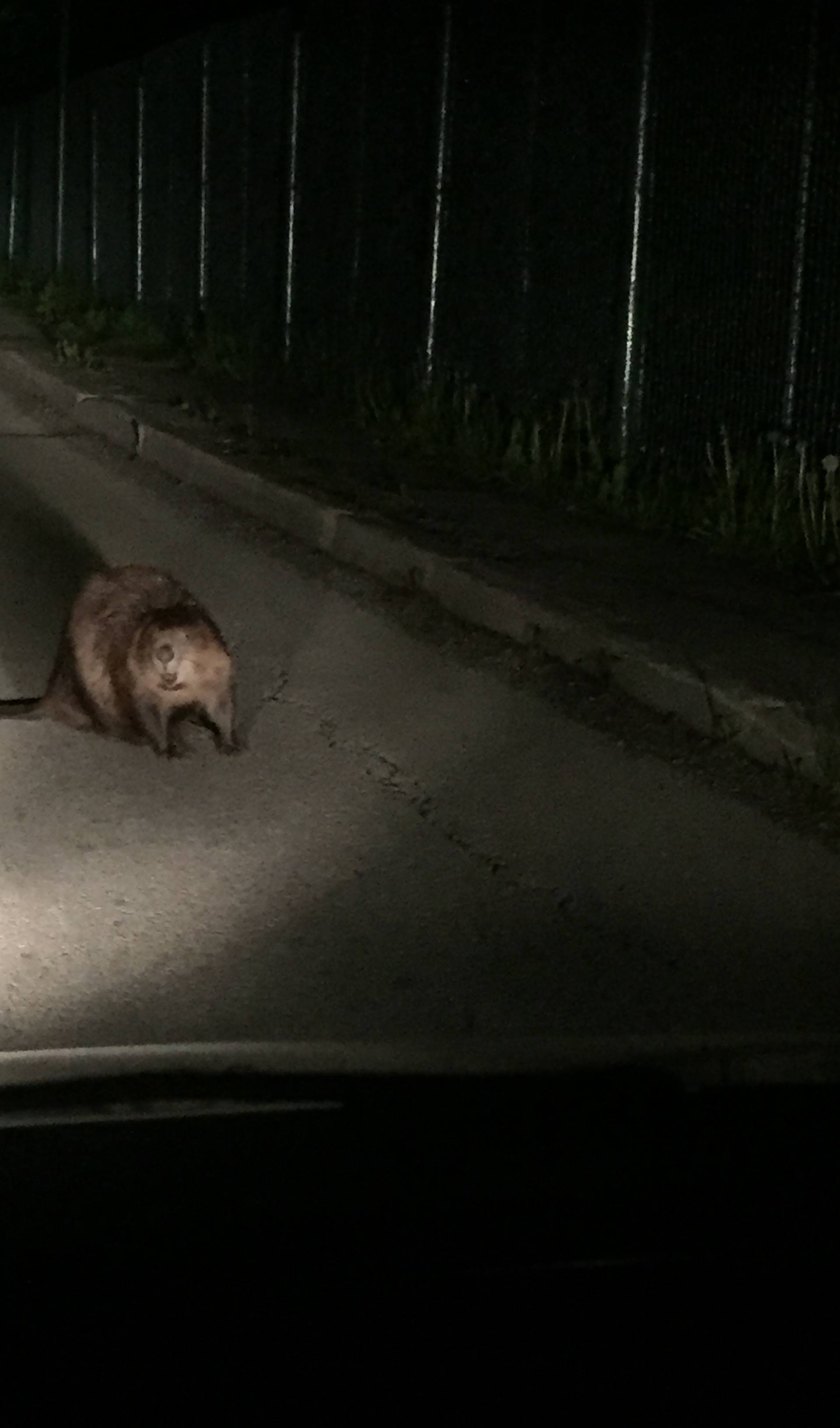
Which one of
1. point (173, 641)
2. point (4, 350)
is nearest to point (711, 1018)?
point (173, 641)

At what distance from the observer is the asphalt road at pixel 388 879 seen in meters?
5.07

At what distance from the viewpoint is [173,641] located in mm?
6672

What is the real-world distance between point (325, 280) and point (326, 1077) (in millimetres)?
13328

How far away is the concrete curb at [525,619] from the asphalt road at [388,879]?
12.6 inches

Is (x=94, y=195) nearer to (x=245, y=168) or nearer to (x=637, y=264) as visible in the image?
(x=245, y=168)

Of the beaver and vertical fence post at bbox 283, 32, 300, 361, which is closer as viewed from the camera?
the beaver

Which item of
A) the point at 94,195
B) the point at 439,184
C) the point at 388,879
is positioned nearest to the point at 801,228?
the point at 439,184

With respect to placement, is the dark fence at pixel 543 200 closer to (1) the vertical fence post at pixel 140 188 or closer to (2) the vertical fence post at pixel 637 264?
(2) the vertical fence post at pixel 637 264

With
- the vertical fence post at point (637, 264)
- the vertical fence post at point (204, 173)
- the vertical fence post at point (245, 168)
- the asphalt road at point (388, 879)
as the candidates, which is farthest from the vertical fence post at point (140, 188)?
the asphalt road at point (388, 879)

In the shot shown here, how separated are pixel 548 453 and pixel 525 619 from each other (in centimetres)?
425

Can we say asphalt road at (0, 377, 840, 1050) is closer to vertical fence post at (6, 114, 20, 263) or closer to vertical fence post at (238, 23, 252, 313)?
vertical fence post at (238, 23, 252, 313)

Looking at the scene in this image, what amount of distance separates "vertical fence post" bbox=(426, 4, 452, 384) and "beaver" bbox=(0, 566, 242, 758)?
833 centimetres

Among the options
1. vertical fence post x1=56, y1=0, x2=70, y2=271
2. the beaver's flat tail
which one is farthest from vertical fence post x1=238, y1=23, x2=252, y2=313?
the beaver's flat tail

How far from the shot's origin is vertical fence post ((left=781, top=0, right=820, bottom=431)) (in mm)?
10852
